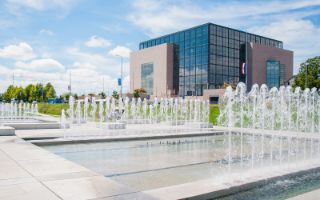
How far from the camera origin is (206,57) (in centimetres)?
7012

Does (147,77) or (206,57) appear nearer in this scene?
(206,57)

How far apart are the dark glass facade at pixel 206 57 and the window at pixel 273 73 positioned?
6948mm

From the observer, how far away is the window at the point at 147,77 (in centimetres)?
8200

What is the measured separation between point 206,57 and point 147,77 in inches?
761

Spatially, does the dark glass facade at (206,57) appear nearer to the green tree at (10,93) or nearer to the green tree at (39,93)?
the green tree at (39,93)

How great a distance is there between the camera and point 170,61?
7694 centimetres

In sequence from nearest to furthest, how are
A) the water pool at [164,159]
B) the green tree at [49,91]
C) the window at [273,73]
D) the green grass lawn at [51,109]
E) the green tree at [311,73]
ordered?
the water pool at [164,159]
the green tree at [311,73]
the green grass lawn at [51,109]
the window at [273,73]
the green tree at [49,91]

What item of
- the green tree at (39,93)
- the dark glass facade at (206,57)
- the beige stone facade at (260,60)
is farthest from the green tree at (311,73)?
the green tree at (39,93)

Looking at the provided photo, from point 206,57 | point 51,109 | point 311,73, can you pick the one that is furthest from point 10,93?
point 311,73

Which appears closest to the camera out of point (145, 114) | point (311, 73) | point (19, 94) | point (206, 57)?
point (145, 114)

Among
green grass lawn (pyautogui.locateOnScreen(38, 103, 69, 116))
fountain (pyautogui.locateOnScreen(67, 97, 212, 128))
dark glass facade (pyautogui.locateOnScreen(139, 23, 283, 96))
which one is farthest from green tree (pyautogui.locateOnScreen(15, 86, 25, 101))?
fountain (pyautogui.locateOnScreen(67, 97, 212, 128))

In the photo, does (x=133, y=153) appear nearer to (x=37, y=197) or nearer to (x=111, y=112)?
(x=37, y=197)

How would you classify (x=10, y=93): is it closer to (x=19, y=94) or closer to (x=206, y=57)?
(x=19, y=94)

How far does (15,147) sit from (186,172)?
581 cm
